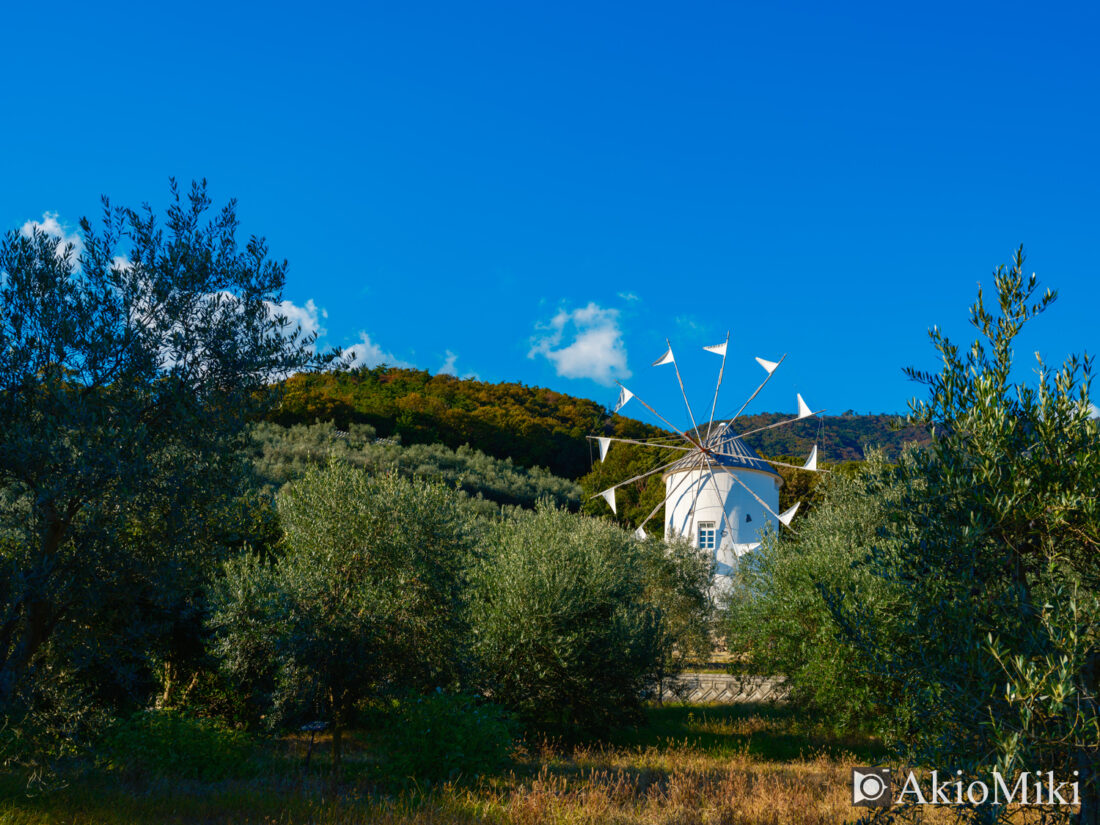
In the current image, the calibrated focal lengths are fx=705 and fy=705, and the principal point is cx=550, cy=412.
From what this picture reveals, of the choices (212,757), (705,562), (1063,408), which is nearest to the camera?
(1063,408)

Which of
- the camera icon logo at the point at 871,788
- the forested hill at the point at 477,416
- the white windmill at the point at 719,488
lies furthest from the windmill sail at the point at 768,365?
the camera icon logo at the point at 871,788

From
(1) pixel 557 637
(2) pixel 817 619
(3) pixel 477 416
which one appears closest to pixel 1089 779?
(1) pixel 557 637

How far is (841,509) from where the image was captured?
2025 cm

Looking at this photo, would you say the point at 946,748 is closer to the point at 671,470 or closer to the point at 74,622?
the point at 74,622

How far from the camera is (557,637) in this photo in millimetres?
14758

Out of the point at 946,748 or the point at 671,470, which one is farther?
the point at 671,470

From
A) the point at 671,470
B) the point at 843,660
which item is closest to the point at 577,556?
the point at 843,660

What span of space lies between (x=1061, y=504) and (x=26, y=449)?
30.5 ft

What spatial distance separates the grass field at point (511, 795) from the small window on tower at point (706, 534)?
81.4ft

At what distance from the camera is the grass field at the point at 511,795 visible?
342 inches

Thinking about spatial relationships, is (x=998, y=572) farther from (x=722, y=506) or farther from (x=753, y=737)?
(x=722, y=506)

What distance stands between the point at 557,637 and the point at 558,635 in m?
0.06

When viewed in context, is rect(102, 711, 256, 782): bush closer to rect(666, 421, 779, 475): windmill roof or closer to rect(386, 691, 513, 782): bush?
rect(386, 691, 513, 782): bush

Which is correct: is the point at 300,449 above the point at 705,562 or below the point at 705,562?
above
